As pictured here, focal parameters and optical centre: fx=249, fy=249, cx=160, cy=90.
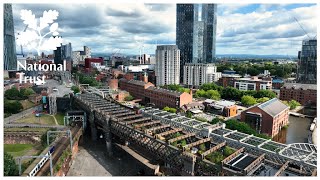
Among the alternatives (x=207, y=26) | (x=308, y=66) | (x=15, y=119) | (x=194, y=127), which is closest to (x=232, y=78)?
(x=308, y=66)

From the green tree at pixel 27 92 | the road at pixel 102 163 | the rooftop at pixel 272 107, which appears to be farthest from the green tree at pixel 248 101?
the green tree at pixel 27 92

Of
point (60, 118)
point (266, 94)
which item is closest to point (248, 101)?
point (266, 94)

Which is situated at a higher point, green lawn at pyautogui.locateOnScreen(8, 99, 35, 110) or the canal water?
green lawn at pyautogui.locateOnScreen(8, 99, 35, 110)

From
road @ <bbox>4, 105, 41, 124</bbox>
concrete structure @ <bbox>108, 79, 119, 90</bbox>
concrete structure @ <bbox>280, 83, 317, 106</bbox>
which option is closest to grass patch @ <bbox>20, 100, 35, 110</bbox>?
road @ <bbox>4, 105, 41, 124</bbox>

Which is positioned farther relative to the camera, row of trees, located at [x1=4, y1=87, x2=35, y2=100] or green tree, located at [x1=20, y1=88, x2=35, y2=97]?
green tree, located at [x1=20, y1=88, x2=35, y2=97]

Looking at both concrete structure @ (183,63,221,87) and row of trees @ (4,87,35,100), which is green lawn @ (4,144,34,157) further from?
concrete structure @ (183,63,221,87)

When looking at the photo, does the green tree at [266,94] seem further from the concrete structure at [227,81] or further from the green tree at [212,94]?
the concrete structure at [227,81]
